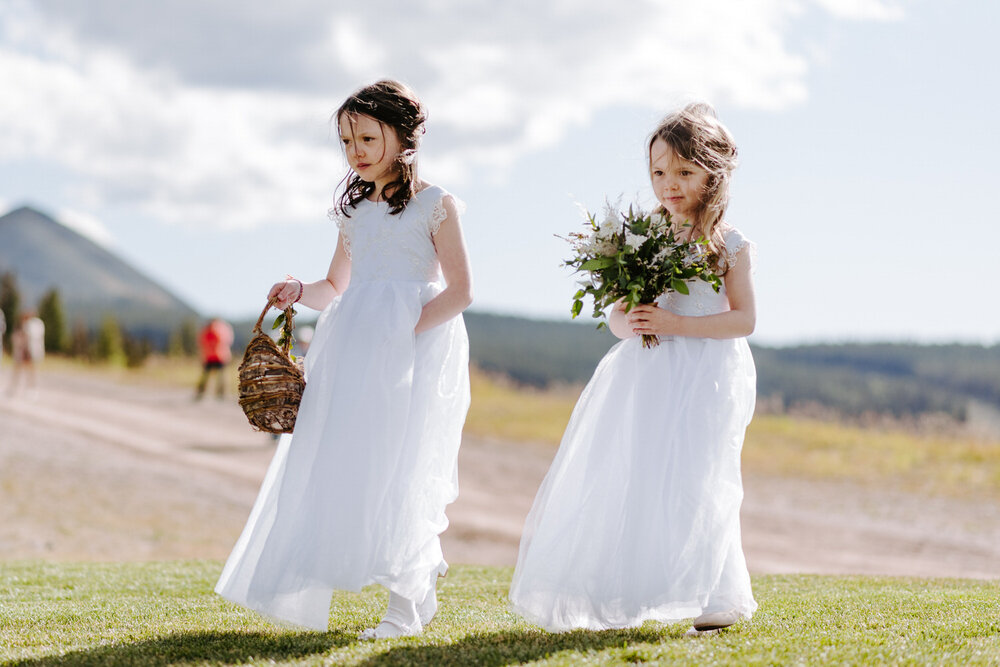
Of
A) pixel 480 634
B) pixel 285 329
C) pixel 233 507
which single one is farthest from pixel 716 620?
pixel 233 507

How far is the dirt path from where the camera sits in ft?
39.3

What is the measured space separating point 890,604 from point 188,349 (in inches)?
2651

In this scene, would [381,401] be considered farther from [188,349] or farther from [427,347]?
[188,349]

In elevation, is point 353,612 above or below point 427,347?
below

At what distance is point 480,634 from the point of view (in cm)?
440

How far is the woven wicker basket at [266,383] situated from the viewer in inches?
162

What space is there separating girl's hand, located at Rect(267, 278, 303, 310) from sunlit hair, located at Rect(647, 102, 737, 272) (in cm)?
175

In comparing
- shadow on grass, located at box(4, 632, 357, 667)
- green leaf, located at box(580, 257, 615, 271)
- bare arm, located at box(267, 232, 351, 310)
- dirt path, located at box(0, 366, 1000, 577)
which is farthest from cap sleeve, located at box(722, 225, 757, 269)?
dirt path, located at box(0, 366, 1000, 577)

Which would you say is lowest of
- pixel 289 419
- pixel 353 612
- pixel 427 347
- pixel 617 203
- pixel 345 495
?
pixel 353 612

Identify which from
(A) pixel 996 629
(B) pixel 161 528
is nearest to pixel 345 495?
(A) pixel 996 629

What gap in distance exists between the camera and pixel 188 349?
68.3 m

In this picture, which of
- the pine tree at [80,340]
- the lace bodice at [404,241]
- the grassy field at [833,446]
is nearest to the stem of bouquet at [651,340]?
the lace bodice at [404,241]

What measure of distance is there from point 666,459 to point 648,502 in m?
0.20

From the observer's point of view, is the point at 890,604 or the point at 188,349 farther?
the point at 188,349
